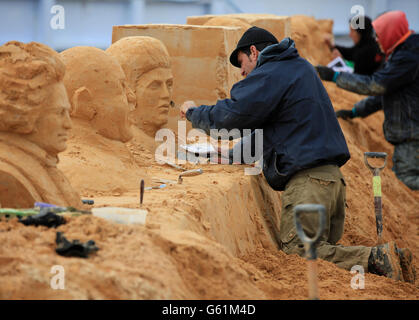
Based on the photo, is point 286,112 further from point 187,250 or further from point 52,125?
point 187,250

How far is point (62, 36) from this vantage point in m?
14.5

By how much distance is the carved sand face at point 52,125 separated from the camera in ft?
12.4

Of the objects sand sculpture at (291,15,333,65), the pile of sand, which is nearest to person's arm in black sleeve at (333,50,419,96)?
the pile of sand

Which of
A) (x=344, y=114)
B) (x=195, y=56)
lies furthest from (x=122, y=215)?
(x=344, y=114)

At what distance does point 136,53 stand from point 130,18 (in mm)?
10415

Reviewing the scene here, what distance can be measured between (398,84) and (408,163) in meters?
1.22

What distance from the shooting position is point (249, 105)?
16.3 feet

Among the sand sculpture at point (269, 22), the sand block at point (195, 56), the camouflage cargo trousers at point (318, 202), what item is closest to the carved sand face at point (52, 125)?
the camouflage cargo trousers at point (318, 202)

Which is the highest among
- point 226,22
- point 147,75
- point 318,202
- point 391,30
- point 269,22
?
point 269,22

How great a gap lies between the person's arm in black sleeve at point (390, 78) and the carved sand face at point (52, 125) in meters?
5.62

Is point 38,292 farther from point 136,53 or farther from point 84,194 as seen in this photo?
point 136,53

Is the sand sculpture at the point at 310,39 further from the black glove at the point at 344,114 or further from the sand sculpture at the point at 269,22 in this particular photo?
the sand sculpture at the point at 269,22

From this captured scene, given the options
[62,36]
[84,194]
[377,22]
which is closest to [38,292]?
[84,194]
